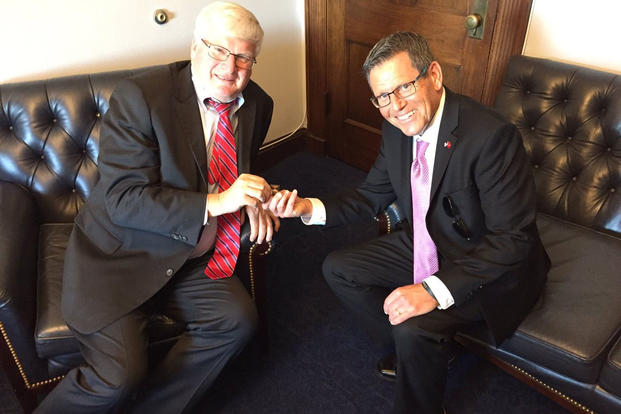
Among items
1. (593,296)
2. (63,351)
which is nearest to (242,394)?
(63,351)

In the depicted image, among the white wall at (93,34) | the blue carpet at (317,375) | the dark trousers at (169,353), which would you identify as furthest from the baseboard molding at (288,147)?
the dark trousers at (169,353)

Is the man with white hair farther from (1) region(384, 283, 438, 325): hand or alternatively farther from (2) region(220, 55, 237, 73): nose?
(1) region(384, 283, 438, 325): hand

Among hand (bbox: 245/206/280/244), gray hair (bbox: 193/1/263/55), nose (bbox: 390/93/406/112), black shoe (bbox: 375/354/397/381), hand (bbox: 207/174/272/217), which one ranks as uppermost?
gray hair (bbox: 193/1/263/55)

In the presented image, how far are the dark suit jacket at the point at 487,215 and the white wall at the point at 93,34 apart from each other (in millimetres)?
1498

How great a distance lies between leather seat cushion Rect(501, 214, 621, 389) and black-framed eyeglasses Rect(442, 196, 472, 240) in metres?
0.31

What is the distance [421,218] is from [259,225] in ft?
1.75

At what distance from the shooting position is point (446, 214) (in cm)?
157

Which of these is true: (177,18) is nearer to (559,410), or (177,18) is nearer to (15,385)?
(15,385)

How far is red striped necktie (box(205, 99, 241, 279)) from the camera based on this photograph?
5.50 ft

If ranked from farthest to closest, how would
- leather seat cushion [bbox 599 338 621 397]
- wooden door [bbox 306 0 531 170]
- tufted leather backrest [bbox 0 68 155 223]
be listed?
wooden door [bbox 306 0 531 170] < tufted leather backrest [bbox 0 68 155 223] < leather seat cushion [bbox 599 338 621 397]

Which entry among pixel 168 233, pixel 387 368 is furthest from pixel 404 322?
pixel 168 233

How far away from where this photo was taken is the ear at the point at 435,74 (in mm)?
1444

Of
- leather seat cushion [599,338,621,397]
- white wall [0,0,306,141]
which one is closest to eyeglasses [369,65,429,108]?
leather seat cushion [599,338,621,397]

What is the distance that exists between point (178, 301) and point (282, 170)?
1645 mm
